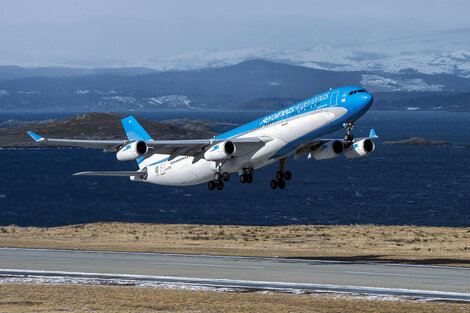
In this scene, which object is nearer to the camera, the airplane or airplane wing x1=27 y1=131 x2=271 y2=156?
the airplane

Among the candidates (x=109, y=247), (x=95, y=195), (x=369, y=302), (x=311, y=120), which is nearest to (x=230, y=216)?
(x=95, y=195)

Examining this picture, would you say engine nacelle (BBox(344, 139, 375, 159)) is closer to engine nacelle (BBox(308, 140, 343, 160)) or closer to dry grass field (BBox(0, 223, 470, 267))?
engine nacelle (BBox(308, 140, 343, 160))

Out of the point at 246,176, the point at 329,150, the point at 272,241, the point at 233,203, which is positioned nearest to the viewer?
the point at 329,150

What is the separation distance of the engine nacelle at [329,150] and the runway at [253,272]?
8985 millimetres

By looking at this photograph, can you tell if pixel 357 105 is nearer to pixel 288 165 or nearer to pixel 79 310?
pixel 288 165

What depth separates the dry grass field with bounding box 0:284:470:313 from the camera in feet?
121

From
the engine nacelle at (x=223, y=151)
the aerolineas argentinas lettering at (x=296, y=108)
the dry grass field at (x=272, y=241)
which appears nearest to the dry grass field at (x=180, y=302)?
the engine nacelle at (x=223, y=151)

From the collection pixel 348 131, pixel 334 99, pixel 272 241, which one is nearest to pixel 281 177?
pixel 334 99

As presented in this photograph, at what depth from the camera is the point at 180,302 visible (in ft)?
128

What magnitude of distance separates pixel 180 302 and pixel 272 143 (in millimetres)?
18684

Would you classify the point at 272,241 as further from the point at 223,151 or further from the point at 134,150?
the point at 134,150

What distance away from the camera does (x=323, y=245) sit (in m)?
75.4

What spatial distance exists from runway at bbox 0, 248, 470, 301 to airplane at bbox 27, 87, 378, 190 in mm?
8159

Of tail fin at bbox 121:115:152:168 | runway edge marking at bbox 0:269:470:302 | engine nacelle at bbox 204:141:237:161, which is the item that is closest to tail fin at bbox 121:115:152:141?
tail fin at bbox 121:115:152:168
